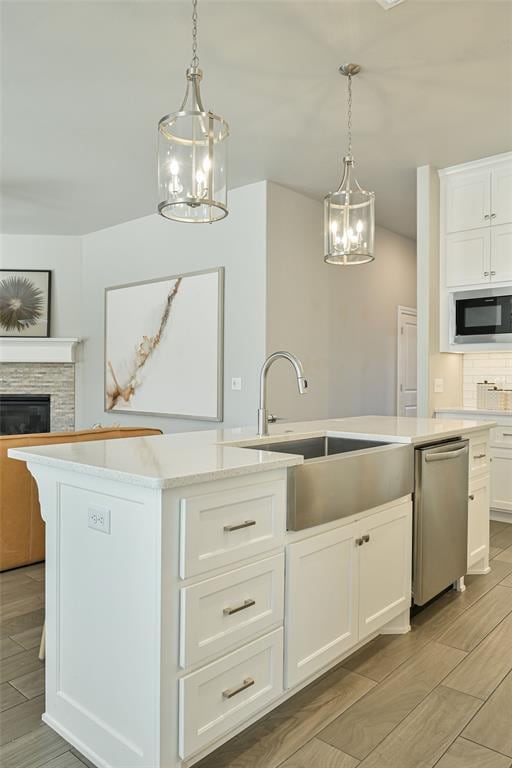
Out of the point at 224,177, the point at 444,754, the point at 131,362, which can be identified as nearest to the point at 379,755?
the point at 444,754

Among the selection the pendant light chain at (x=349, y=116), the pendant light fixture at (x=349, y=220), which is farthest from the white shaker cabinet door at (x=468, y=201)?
the pendant light fixture at (x=349, y=220)

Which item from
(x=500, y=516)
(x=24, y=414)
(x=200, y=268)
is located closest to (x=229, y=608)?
(x=500, y=516)

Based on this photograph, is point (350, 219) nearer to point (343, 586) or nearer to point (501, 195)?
point (343, 586)

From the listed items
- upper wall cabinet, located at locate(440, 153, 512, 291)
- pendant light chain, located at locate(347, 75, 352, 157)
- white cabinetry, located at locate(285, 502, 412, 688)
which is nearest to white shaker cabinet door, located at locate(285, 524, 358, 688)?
white cabinetry, located at locate(285, 502, 412, 688)

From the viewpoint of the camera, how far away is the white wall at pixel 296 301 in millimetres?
4863

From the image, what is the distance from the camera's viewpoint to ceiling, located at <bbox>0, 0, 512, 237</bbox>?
8.84 ft

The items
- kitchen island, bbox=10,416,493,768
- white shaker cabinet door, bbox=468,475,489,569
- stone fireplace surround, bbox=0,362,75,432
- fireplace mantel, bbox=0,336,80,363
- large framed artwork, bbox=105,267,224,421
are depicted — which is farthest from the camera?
stone fireplace surround, bbox=0,362,75,432

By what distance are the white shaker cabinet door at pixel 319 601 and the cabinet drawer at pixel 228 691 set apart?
79 mm

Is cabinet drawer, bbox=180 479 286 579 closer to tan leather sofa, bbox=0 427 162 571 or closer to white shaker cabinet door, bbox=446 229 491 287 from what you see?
tan leather sofa, bbox=0 427 162 571

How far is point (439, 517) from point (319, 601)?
988 millimetres

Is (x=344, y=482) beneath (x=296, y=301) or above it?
beneath

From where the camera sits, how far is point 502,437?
4.40 meters

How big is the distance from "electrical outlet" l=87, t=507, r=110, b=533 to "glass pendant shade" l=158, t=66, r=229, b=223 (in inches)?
43.0

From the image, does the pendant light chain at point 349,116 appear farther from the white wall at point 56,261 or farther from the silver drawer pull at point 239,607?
the white wall at point 56,261
